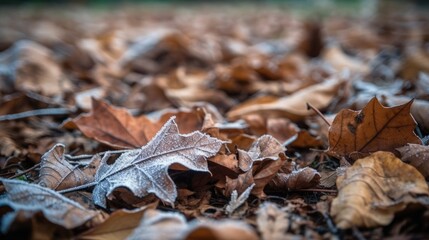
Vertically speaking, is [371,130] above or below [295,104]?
above

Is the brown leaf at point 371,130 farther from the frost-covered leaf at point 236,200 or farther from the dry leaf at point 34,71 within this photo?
the dry leaf at point 34,71

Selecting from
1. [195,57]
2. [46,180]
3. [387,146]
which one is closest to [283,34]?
[195,57]

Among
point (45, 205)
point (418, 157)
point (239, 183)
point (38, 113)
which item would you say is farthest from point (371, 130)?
point (38, 113)

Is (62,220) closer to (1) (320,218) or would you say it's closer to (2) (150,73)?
(1) (320,218)

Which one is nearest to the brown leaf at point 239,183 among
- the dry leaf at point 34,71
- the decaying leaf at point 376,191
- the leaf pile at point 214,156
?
the leaf pile at point 214,156

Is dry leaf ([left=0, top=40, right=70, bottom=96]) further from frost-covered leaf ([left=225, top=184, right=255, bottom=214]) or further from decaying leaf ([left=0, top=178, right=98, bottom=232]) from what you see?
frost-covered leaf ([left=225, top=184, right=255, bottom=214])

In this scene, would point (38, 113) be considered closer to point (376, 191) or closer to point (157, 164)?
point (157, 164)
